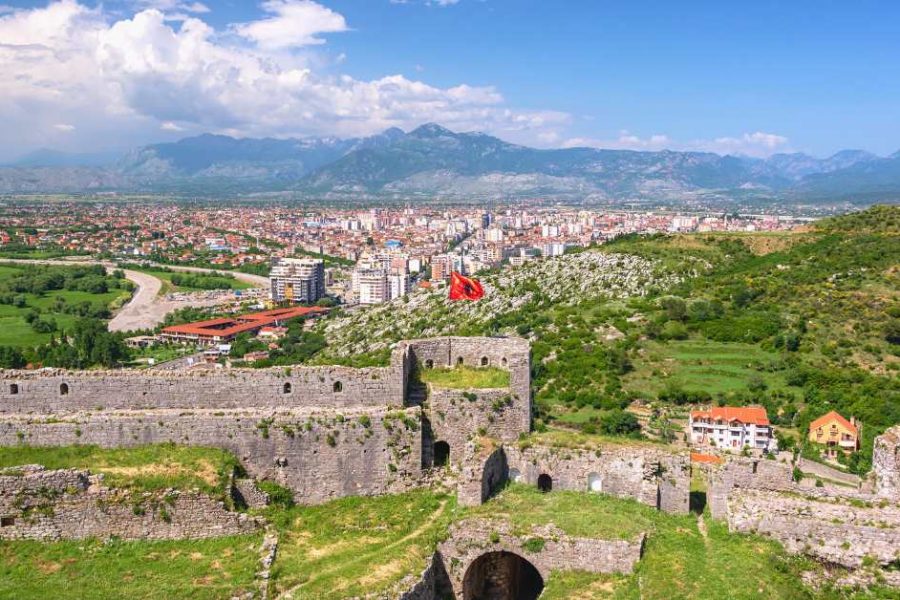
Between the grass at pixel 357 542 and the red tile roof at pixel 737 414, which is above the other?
the grass at pixel 357 542

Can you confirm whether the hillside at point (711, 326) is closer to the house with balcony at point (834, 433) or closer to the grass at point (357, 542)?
the house with balcony at point (834, 433)

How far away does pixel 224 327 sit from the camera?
3991 inches

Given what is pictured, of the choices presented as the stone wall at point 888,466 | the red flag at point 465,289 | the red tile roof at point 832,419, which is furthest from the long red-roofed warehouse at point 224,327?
the stone wall at point 888,466

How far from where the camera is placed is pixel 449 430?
1920 cm

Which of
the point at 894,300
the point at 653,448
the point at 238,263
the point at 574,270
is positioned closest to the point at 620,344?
the point at 894,300

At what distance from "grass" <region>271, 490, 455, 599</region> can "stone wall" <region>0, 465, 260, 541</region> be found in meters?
1.67

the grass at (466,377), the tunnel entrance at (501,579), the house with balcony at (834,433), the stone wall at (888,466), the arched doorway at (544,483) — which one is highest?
the grass at (466,377)

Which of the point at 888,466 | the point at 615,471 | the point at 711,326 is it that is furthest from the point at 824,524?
the point at 711,326

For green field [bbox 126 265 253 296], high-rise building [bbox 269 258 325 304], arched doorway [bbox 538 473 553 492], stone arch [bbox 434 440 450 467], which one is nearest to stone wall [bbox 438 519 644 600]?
arched doorway [bbox 538 473 553 492]

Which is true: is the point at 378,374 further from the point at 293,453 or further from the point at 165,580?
the point at 165,580

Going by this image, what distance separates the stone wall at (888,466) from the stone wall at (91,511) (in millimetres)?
14263

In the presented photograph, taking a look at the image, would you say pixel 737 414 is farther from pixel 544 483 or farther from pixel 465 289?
pixel 544 483

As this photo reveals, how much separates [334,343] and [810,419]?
163 feet

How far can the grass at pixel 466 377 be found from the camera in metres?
20.0
